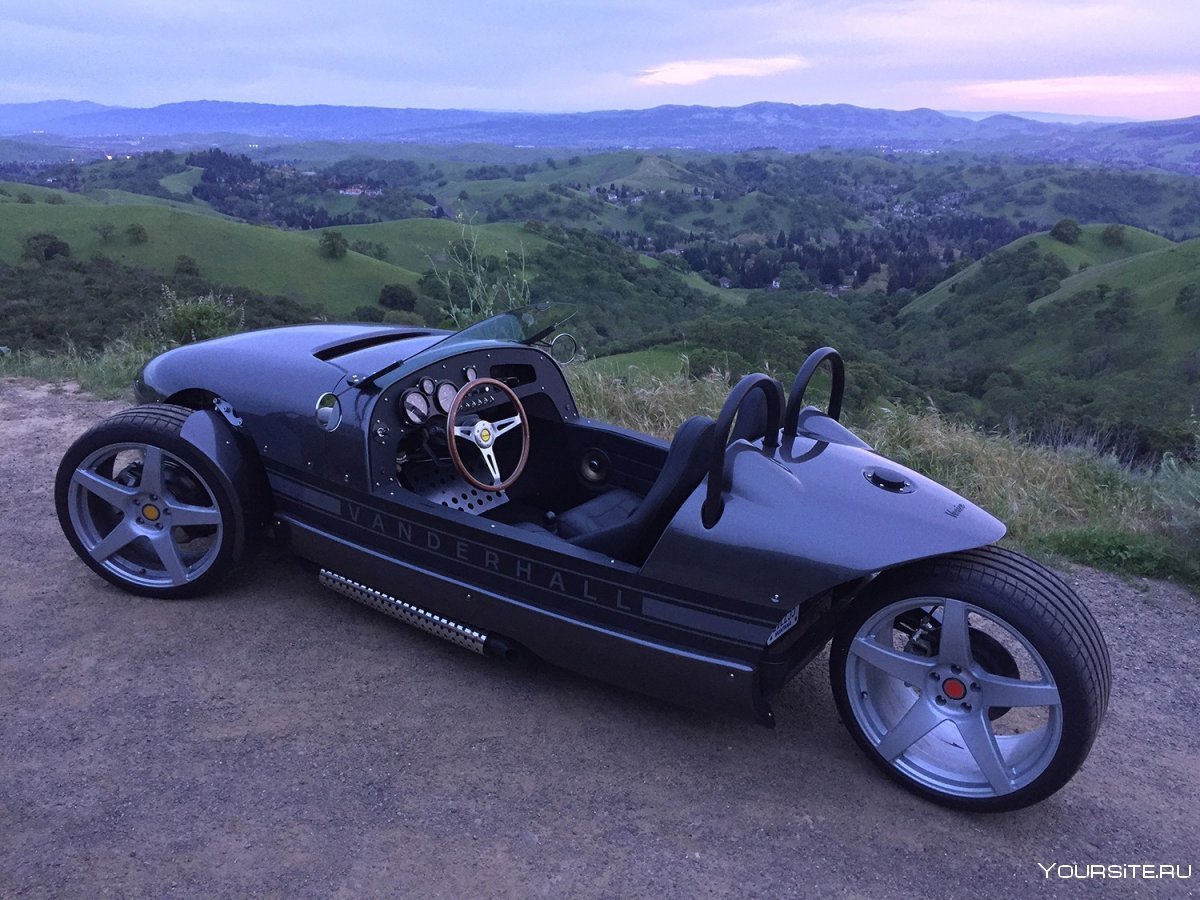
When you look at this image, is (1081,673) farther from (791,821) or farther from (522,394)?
(522,394)

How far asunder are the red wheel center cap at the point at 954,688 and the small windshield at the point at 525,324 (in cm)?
235

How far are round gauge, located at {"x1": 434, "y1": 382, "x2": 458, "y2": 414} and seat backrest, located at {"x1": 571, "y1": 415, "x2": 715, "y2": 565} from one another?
1.01m

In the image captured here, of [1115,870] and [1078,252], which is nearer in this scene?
[1115,870]

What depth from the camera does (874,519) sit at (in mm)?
2963

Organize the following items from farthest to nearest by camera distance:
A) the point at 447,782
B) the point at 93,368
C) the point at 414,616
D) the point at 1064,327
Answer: the point at 1064,327 < the point at 93,368 < the point at 414,616 < the point at 447,782

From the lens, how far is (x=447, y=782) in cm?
312

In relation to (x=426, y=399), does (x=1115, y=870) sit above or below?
below

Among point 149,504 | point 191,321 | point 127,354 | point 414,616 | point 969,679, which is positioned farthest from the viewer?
point 191,321

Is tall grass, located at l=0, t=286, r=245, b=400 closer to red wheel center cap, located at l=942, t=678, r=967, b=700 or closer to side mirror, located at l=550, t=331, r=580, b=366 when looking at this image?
side mirror, located at l=550, t=331, r=580, b=366

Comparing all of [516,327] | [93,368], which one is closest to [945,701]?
[516,327]

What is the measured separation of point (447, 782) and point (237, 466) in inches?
69.6

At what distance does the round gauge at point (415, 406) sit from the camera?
386 cm

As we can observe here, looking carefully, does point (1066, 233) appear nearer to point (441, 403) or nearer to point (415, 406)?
point (441, 403)

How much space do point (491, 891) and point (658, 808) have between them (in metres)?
0.66
